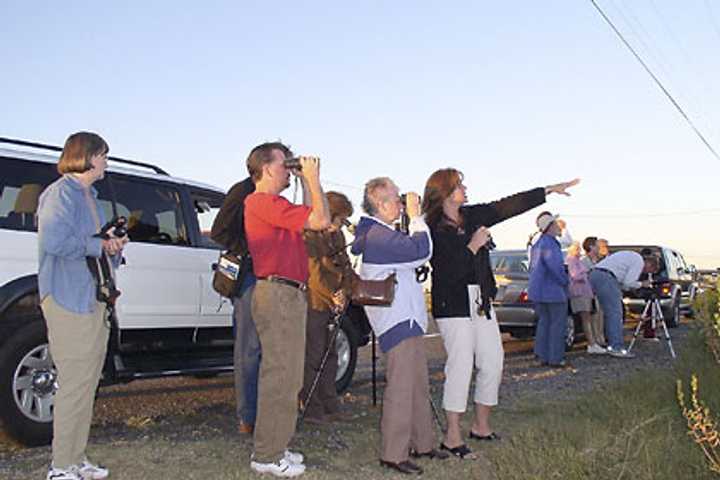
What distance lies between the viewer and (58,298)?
173 inches

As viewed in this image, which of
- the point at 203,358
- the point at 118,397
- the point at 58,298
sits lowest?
the point at 118,397

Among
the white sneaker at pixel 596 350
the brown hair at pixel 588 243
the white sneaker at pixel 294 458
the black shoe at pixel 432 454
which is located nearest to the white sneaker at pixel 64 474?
the white sneaker at pixel 294 458

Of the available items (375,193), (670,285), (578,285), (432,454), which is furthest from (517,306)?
(375,193)

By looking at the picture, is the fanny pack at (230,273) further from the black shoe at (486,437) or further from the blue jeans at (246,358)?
the black shoe at (486,437)

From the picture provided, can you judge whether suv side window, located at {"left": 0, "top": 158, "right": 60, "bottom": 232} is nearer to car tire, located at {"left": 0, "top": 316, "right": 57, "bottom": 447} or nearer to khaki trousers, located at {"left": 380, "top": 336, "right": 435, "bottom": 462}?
car tire, located at {"left": 0, "top": 316, "right": 57, "bottom": 447}

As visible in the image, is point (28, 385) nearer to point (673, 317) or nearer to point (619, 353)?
point (619, 353)

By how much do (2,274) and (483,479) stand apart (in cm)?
361

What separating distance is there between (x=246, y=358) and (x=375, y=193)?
62.9 inches

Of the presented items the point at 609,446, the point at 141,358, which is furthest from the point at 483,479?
the point at 141,358

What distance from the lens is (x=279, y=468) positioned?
4777 millimetres

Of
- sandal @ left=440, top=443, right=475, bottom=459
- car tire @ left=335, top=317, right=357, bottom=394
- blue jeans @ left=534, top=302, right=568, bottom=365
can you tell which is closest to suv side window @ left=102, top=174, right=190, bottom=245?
car tire @ left=335, top=317, right=357, bottom=394

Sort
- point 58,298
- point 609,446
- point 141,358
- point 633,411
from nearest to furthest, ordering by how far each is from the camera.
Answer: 1. point 58,298
2. point 609,446
3. point 633,411
4. point 141,358

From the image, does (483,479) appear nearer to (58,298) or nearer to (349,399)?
(58,298)

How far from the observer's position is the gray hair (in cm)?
525
